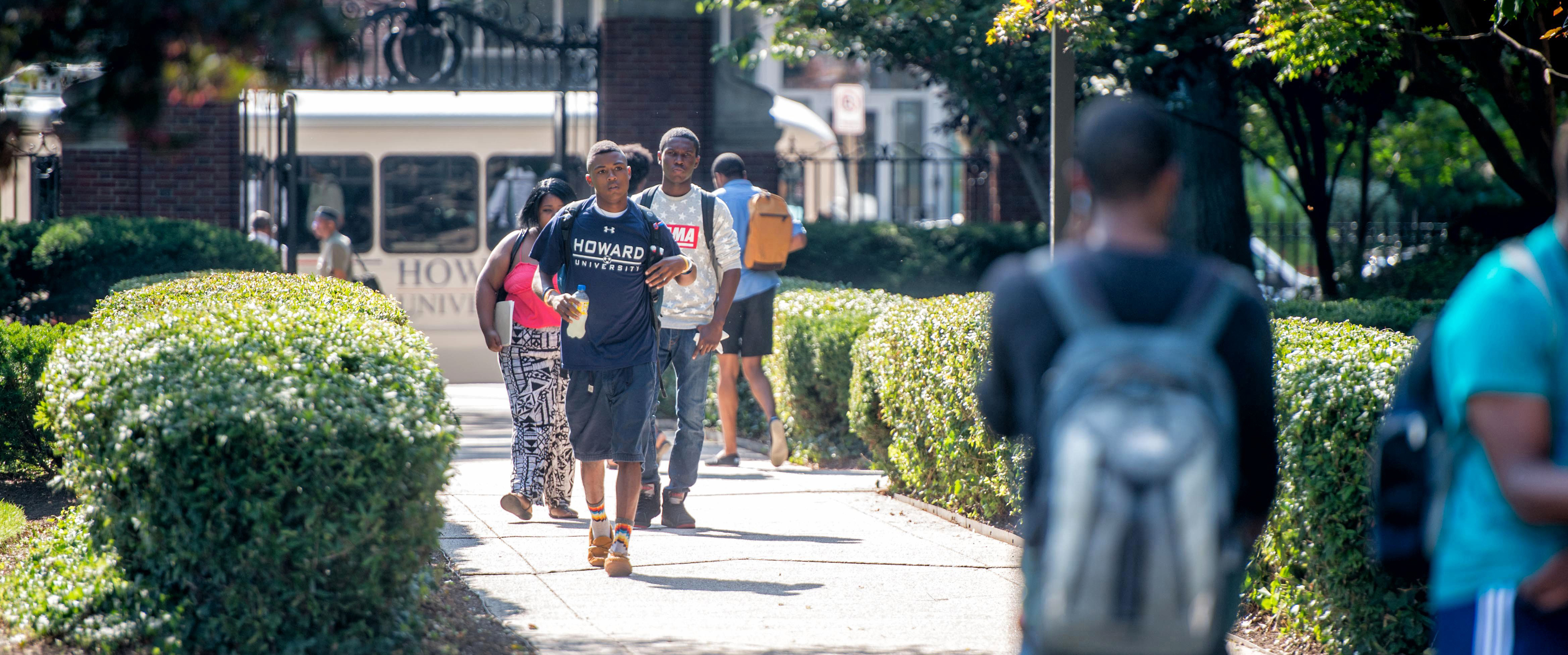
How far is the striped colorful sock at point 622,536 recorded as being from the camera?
579 centimetres

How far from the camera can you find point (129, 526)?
14.3 feet

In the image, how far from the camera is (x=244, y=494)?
4.04 metres

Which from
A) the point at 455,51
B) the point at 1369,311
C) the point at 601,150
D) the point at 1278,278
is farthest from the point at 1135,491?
the point at 1278,278

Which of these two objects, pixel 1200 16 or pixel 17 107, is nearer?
pixel 17 107

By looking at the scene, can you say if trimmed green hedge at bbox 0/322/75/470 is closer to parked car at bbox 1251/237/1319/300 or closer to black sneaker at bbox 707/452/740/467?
black sneaker at bbox 707/452/740/467

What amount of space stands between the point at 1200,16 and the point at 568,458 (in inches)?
257

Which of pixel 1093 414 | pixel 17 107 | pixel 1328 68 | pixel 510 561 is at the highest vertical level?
pixel 1328 68

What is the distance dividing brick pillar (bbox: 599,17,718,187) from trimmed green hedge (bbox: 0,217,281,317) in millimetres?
3837

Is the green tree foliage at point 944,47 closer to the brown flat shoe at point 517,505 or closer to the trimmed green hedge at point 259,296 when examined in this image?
the trimmed green hedge at point 259,296

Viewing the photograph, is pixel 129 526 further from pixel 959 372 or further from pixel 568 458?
pixel 959 372

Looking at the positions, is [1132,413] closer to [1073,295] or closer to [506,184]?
[1073,295]

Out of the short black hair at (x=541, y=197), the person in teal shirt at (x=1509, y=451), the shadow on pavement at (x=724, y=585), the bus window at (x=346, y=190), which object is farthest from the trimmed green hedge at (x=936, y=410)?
the bus window at (x=346, y=190)

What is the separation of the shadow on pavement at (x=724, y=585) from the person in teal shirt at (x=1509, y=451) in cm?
341

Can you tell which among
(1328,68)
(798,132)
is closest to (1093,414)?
(1328,68)
